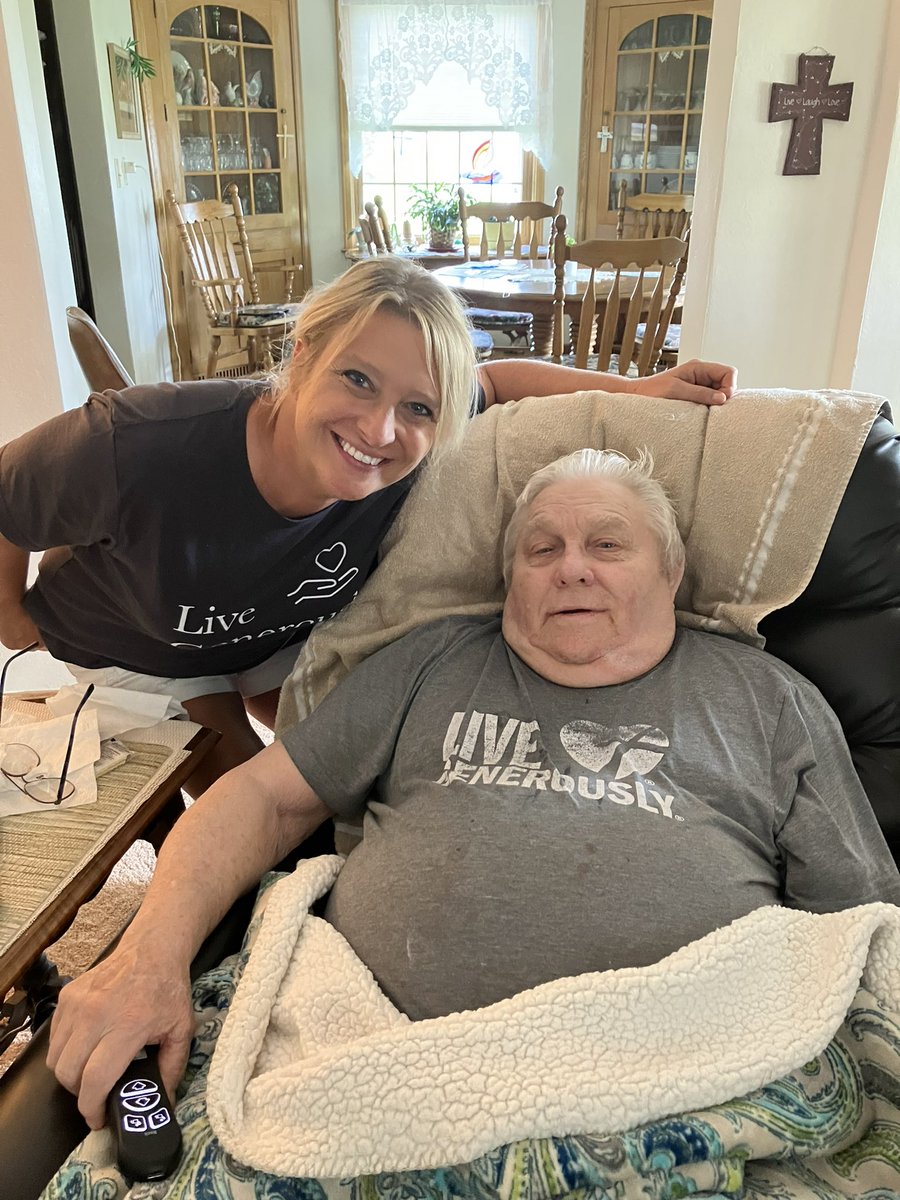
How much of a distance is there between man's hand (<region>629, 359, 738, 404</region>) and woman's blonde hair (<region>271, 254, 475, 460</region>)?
0.33 m

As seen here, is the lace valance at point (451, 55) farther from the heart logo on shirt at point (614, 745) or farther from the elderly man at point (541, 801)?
the heart logo on shirt at point (614, 745)

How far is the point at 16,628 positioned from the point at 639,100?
5736mm

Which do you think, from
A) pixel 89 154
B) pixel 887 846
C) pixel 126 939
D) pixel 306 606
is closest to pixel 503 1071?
pixel 126 939

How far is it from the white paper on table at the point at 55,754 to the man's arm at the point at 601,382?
845 mm

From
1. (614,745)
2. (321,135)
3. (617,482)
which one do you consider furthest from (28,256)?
(321,135)

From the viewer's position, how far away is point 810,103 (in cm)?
249

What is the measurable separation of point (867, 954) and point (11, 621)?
1.33 m

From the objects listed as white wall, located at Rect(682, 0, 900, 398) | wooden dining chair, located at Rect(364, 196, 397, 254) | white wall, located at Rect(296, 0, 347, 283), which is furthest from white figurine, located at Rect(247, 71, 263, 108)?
white wall, located at Rect(682, 0, 900, 398)

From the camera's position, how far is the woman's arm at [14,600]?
4.60ft

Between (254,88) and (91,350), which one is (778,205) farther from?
(254,88)

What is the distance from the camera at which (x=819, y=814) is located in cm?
111

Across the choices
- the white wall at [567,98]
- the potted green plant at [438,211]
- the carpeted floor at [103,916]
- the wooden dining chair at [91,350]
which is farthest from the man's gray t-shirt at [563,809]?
the white wall at [567,98]

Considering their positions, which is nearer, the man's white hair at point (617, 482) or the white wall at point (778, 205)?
the man's white hair at point (617, 482)

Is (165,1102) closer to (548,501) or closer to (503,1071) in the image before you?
(503,1071)
